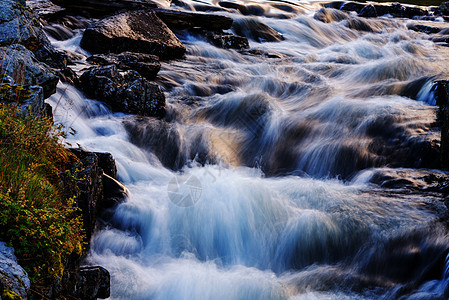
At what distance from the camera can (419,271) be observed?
4.58 metres

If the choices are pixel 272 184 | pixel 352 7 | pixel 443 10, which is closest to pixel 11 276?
pixel 272 184

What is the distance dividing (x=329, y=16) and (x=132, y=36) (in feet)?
42.1

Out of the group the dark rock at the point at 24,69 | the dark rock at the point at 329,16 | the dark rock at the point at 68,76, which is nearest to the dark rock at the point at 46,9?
the dark rock at the point at 68,76

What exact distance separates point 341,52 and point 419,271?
37.8 feet

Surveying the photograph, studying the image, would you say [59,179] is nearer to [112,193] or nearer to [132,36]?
[112,193]

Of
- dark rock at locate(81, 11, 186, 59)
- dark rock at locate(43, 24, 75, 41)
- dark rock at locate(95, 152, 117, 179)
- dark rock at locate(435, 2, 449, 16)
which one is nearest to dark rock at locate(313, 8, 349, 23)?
dark rock at locate(435, 2, 449, 16)

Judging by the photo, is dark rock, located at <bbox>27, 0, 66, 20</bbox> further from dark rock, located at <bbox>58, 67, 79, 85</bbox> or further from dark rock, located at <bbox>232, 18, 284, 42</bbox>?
dark rock, located at <bbox>232, 18, 284, 42</bbox>

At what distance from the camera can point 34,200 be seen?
11.3 ft

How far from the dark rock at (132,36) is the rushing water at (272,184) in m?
0.49

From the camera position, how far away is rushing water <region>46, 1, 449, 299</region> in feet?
15.3

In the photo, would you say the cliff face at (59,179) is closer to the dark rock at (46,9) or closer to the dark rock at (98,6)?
the dark rock at (46,9)

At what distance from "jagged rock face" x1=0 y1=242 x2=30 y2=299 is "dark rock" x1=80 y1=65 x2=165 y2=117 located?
536cm

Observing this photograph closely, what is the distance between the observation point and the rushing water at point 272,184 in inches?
183

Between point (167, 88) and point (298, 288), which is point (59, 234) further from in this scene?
point (167, 88)
